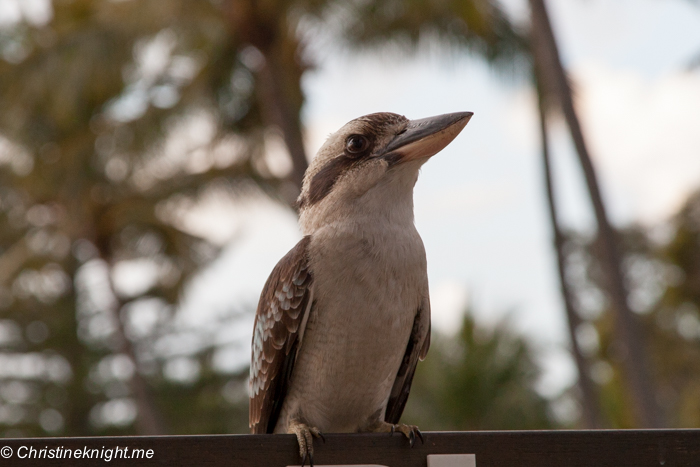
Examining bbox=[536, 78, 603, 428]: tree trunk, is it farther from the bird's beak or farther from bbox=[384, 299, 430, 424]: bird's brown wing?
the bird's beak

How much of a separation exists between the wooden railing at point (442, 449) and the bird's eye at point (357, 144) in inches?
46.9

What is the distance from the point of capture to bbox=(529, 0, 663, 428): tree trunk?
332 inches

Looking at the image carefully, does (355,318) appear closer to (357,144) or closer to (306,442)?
(306,442)

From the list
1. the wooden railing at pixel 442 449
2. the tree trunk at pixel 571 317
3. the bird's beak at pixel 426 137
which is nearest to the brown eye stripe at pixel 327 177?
the bird's beak at pixel 426 137

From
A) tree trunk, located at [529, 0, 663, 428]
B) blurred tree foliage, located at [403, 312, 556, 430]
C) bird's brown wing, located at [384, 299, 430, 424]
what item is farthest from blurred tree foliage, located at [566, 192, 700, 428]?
bird's brown wing, located at [384, 299, 430, 424]

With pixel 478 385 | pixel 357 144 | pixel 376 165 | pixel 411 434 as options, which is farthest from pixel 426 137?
pixel 478 385

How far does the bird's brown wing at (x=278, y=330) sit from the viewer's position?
2781mm

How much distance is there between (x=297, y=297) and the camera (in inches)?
109

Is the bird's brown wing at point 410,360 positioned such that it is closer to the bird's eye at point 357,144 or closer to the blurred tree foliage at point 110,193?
the bird's eye at point 357,144

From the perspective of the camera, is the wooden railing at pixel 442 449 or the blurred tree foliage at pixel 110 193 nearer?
the wooden railing at pixel 442 449

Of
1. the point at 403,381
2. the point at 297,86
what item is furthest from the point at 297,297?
the point at 297,86

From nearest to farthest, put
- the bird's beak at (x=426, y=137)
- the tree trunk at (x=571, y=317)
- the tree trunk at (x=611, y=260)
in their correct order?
1. the bird's beak at (x=426, y=137)
2. the tree trunk at (x=611, y=260)
3. the tree trunk at (x=571, y=317)

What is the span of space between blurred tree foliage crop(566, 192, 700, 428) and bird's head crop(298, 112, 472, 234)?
16242 millimetres

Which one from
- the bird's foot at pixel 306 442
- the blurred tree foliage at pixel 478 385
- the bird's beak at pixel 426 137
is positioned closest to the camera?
the bird's foot at pixel 306 442
